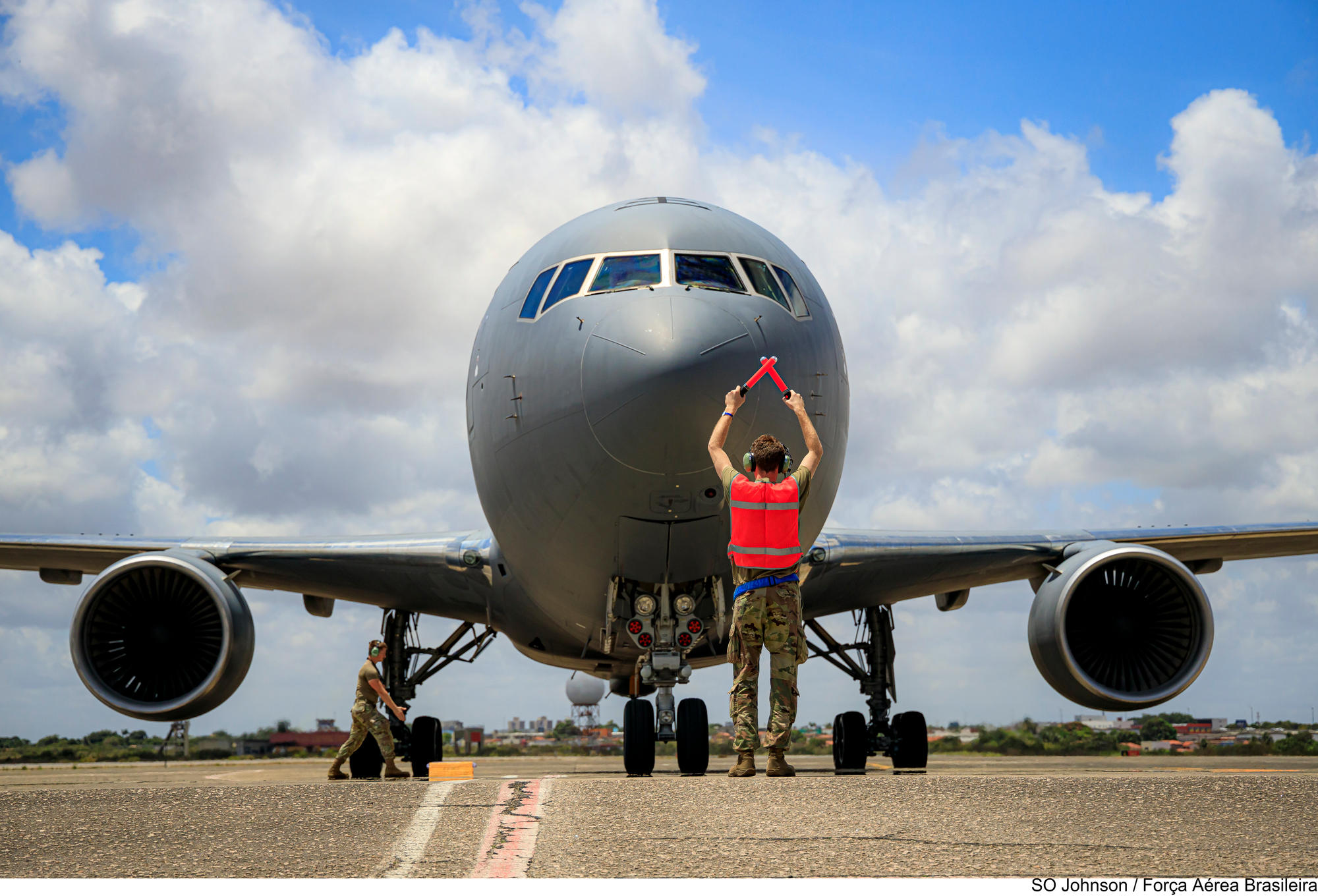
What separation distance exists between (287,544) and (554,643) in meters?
3.31

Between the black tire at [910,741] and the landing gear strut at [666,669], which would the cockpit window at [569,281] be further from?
the black tire at [910,741]

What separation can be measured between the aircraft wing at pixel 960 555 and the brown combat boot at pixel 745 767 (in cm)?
560

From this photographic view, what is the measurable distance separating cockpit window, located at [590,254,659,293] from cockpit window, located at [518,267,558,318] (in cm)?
60

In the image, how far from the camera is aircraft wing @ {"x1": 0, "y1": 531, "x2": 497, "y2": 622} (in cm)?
1228

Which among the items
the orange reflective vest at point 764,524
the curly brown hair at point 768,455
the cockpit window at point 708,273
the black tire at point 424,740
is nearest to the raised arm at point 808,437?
the curly brown hair at point 768,455

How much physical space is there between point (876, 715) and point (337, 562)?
22.9ft

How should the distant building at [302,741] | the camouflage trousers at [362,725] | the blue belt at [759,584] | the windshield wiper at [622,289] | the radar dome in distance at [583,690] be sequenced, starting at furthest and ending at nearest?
the distant building at [302,741] → the radar dome in distance at [583,690] → the camouflage trousers at [362,725] → the windshield wiper at [622,289] → the blue belt at [759,584]

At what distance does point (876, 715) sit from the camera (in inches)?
555

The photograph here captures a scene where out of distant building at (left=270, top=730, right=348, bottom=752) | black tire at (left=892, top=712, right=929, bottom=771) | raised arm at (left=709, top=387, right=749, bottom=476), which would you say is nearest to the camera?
raised arm at (left=709, top=387, right=749, bottom=476)

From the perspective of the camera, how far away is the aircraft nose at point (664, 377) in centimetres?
706

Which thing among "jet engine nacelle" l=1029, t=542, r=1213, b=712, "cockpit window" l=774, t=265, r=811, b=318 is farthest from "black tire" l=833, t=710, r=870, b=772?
"cockpit window" l=774, t=265, r=811, b=318

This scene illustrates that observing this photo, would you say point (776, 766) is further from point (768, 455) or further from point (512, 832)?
point (512, 832)

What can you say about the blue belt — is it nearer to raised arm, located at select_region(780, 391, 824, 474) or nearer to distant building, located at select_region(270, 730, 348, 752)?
raised arm, located at select_region(780, 391, 824, 474)

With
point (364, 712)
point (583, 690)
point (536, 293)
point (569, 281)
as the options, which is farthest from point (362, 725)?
point (583, 690)
